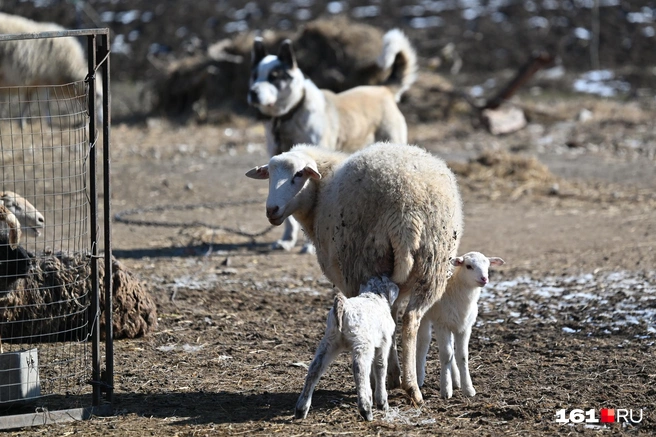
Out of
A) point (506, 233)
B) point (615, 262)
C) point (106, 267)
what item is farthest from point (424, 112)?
point (106, 267)

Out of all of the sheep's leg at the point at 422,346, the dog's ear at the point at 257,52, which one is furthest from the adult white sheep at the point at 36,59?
the sheep's leg at the point at 422,346

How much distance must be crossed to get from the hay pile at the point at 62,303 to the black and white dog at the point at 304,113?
333cm

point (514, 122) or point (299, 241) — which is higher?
point (514, 122)

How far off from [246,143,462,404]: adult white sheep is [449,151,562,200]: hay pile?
6.87 meters

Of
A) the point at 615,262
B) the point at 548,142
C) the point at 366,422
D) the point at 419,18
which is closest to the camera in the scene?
the point at 366,422

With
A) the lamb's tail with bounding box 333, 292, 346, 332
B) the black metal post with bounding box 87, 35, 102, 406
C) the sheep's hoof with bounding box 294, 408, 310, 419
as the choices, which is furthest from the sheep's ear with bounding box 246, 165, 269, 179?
the sheep's hoof with bounding box 294, 408, 310, 419

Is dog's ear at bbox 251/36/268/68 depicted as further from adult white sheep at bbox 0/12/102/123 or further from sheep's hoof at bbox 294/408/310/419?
adult white sheep at bbox 0/12/102/123

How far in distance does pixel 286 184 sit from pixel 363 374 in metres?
1.49

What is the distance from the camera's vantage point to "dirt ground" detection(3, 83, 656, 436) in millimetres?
5156

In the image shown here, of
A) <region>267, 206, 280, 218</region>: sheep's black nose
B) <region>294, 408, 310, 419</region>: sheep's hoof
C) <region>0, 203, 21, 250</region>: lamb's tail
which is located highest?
<region>267, 206, 280, 218</region>: sheep's black nose

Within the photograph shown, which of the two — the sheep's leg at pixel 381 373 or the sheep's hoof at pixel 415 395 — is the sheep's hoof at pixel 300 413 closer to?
the sheep's leg at pixel 381 373

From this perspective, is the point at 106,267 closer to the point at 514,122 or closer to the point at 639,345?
the point at 639,345

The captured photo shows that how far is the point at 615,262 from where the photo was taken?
344 inches

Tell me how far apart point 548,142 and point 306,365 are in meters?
11.0
